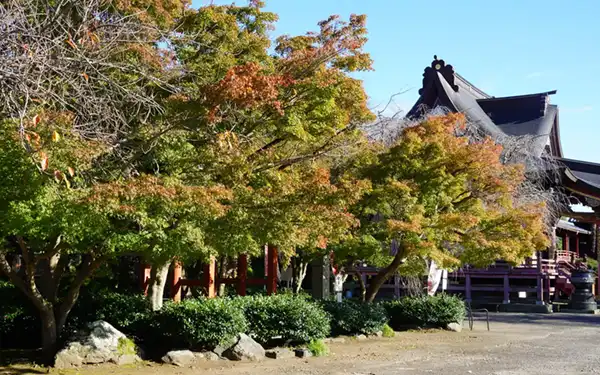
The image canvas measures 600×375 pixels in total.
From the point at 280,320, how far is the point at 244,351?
56.2 inches

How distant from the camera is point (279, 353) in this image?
12.6 meters

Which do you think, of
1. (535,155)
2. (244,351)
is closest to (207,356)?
(244,351)

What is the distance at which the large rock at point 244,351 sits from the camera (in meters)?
12.1

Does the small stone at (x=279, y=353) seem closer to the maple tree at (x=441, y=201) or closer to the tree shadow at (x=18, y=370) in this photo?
the maple tree at (x=441, y=201)

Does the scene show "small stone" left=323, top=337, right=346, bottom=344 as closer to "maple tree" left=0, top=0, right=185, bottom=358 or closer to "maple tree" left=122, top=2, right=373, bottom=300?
"maple tree" left=122, top=2, right=373, bottom=300

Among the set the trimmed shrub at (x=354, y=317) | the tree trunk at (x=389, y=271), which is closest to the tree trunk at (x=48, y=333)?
the trimmed shrub at (x=354, y=317)

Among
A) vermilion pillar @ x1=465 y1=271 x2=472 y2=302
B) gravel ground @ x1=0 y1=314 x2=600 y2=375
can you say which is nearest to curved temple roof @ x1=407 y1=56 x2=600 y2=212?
vermilion pillar @ x1=465 y1=271 x2=472 y2=302

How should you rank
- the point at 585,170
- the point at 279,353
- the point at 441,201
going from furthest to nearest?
1. the point at 585,170
2. the point at 441,201
3. the point at 279,353

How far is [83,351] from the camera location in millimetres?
10930

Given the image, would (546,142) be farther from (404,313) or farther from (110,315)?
(110,315)

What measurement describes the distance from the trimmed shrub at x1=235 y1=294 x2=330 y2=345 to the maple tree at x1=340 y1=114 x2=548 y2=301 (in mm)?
2862

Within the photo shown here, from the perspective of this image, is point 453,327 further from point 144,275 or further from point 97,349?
point 97,349

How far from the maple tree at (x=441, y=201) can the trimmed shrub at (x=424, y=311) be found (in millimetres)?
1547

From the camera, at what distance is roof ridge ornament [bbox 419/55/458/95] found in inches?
1286
